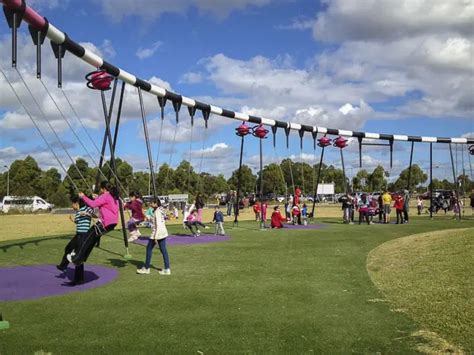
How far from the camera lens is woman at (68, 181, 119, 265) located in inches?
374

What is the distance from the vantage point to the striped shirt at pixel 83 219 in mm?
10148

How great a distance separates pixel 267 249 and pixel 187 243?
3.25 meters

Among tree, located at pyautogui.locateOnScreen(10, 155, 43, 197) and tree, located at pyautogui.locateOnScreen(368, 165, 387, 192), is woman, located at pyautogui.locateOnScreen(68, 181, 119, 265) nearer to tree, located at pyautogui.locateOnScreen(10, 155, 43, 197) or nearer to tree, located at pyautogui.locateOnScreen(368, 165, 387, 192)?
tree, located at pyautogui.locateOnScreen(10, 155, 43, 197)

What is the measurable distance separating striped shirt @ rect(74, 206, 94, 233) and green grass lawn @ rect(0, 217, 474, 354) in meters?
1.31

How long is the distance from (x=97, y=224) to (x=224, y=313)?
12.9 ft

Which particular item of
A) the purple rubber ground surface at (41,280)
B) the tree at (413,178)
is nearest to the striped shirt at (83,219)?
the purple rubber ground surface at (41,280)

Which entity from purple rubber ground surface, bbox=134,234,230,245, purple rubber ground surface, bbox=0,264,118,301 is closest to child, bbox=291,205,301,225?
purple rubber ground surface, bbox=134,234,230,245

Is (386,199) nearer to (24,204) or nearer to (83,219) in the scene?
(83,219)

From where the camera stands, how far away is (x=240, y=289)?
29.0 feet

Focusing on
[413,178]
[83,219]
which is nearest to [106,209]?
[83,219]

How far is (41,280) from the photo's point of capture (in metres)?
9.95

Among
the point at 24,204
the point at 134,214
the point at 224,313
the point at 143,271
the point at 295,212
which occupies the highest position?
the point at 24,204

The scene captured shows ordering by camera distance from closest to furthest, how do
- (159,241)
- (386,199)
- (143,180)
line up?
1. (159,241)
2. (386,199)
3. (143,180)

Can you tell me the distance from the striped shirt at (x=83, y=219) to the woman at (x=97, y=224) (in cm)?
27
